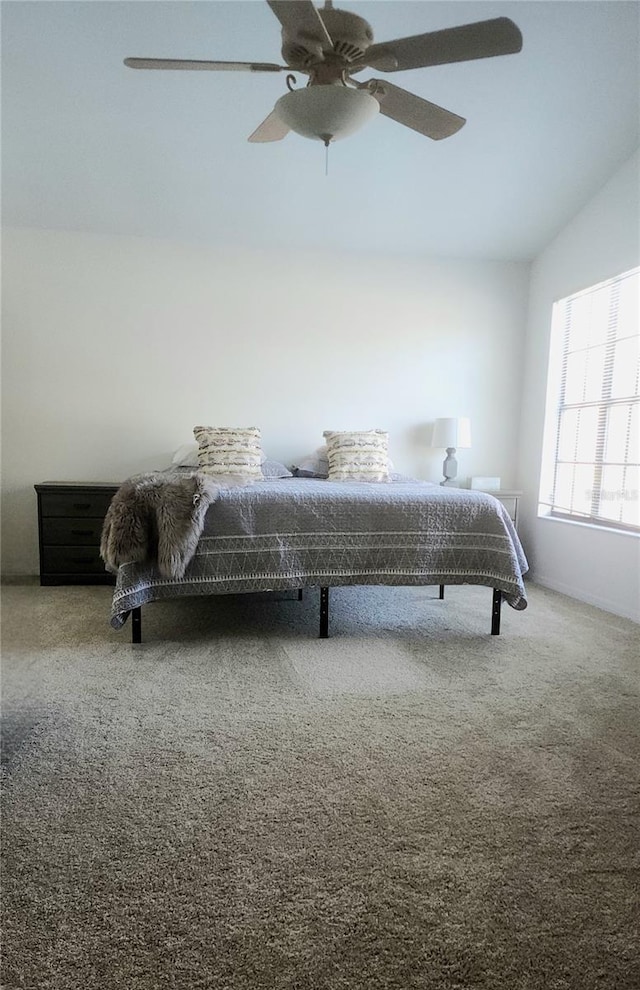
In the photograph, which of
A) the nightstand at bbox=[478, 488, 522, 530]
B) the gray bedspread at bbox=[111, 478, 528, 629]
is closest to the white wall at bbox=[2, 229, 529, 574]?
the nightstand at bbox=[478, 488, 522, 530]

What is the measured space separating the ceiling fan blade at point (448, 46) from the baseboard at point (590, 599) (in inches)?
109

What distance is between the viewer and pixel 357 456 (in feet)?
13.0

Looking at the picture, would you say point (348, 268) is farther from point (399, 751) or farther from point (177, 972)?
point (177, 972)

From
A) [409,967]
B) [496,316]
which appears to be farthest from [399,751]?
[496,316]

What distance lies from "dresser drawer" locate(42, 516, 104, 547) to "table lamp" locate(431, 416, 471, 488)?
2449 millimetres

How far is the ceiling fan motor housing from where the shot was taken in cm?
174

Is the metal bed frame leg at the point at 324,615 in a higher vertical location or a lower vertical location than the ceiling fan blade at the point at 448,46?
lower

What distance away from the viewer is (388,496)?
2.85 meters

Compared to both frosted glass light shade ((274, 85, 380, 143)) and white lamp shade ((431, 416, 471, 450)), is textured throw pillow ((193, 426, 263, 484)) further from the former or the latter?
frosted glass light shade ((274, 85, 380, 143))

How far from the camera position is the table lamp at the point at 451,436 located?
14.1 ft

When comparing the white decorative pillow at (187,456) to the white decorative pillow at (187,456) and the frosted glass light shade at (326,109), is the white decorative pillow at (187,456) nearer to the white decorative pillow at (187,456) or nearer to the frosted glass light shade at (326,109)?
the white decorative pillow at (187,456)

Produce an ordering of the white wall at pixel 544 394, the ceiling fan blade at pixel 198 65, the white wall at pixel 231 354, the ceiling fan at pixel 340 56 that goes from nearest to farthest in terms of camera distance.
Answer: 1. the ceiling fan at pixel 340 56
2. the ceiling fan blade at pixel 198 65
3. the white wall at pixel 544 394
4. the white wall at pixel 231 354

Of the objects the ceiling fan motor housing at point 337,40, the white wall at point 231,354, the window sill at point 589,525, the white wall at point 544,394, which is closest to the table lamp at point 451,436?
the white wall at point 231,354

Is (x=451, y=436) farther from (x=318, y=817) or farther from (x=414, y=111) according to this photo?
(x=318, y=817)
